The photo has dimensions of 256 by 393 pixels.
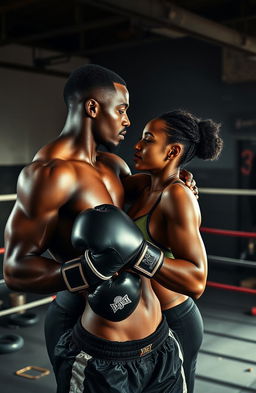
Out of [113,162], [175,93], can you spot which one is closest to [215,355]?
[113,162]

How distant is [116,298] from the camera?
1.28 metres

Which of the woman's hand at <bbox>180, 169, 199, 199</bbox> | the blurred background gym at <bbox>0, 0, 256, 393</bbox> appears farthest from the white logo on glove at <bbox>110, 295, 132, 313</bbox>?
the blurred background gym at <bbox>0, 0, 256, 393</bbox>

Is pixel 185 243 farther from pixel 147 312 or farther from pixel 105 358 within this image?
pixel 105 358

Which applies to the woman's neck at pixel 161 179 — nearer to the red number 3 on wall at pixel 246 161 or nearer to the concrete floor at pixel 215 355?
the concrete floor at pixel 215 355

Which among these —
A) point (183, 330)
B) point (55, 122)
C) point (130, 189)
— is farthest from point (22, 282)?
point (55, 122)

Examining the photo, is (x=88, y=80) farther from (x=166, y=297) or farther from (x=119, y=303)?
(x=166, y=297)

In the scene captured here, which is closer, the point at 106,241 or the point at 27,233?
the point at 106,241

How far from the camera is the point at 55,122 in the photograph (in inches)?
286

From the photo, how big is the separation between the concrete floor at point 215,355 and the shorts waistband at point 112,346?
1602 millimetres

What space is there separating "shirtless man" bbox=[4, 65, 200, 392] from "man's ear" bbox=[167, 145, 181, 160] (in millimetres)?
167

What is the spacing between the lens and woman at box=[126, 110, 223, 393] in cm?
140

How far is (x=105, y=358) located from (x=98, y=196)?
0.44 meters

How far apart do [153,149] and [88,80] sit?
284 mm

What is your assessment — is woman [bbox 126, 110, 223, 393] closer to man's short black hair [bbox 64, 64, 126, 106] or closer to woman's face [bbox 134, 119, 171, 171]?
woman's face [bbox 134, 119, 171, 171]
